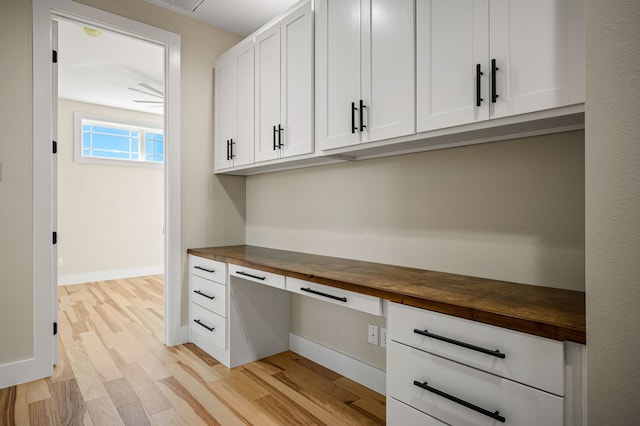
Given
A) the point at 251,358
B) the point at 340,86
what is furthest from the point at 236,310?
the point at 340,86

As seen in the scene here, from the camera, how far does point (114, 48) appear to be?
3619 mm

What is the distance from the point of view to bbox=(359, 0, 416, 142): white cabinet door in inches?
64.8

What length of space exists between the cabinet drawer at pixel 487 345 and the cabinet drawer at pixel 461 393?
0.03m

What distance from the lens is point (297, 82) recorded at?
2.26 m

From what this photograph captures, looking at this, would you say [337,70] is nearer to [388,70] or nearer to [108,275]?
[388,70]

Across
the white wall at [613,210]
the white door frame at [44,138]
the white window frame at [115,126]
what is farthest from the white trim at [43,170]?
the white window frame at [115,126]

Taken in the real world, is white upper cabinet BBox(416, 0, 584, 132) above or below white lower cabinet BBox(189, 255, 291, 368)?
above

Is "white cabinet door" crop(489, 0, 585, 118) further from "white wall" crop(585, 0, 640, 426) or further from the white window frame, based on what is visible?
the white window frame

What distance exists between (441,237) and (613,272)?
0.98 metres

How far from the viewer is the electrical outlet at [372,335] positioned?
218cm

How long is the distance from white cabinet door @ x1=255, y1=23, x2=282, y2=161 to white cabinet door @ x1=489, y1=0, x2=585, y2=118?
143 cm

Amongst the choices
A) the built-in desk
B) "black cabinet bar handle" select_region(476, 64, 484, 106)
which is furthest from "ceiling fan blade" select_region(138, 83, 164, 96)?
"black cabinet bar handle" select_region(476, 64, 484, 106)

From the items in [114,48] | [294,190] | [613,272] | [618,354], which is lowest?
[618,354]

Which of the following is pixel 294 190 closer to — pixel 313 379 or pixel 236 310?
pixel 236 310
